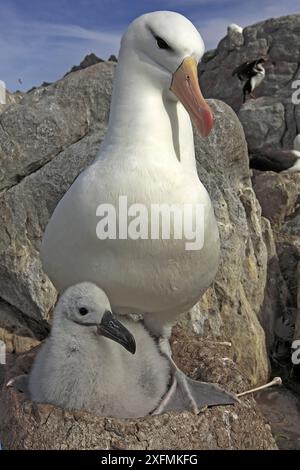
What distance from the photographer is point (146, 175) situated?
8.43ft

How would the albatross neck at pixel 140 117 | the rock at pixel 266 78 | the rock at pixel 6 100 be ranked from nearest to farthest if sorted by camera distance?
the albatross neck at pixel 140 117, the rock at pixel 6 100, the rock at pixel 266 78

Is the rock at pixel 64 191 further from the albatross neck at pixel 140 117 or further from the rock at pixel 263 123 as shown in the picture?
the rock at pixel 263 123

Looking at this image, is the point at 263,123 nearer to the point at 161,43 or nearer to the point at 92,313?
the point at 161,43

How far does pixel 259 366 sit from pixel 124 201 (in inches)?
99.3

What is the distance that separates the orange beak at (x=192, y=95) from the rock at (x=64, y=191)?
1836 millimetres

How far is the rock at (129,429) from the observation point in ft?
7.88

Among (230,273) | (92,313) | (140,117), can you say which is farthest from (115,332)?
(230,273)

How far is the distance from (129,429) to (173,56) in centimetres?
150

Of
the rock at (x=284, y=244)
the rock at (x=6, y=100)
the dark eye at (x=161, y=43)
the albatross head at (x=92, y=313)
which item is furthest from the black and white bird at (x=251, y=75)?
the albatross head at (x=92, y=313)

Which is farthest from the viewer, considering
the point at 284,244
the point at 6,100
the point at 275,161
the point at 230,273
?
the point at 6,100

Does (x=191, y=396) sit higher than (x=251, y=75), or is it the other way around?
(x=251, y=75)

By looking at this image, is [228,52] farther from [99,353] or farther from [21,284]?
[99,353]
